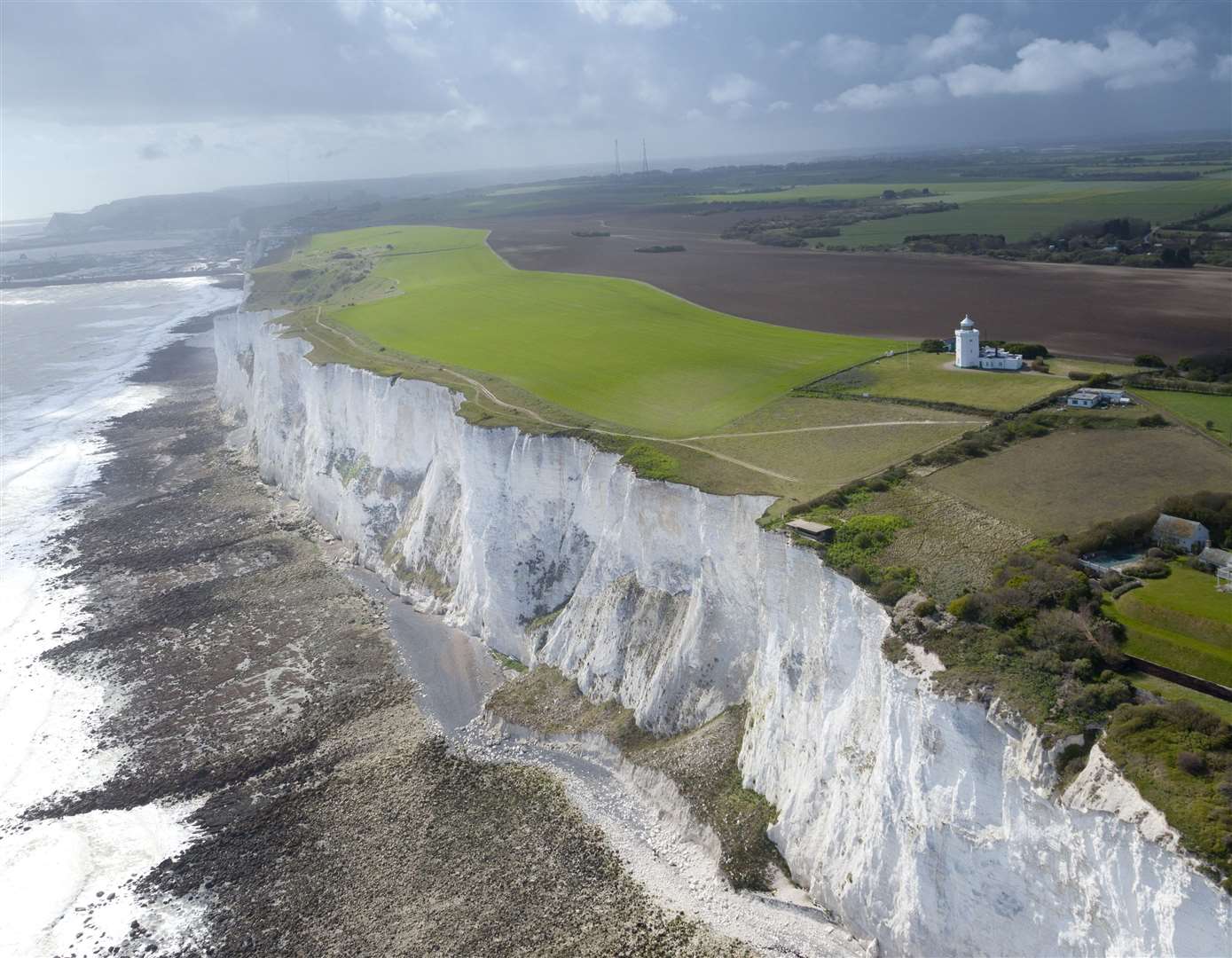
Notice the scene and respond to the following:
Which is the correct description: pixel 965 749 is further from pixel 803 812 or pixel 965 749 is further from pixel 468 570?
pixel 468 570

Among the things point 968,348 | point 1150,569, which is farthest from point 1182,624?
point 968,348

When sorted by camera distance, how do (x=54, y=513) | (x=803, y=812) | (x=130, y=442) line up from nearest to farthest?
(x=803, y=812) < (x=54, y=513) < (x=130, y=442)

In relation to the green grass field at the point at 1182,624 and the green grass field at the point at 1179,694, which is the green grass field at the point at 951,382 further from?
the green grass field at the point at 1179,694

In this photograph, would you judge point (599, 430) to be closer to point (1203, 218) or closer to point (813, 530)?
point (813, 530)

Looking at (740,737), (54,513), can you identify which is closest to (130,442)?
(54,513)

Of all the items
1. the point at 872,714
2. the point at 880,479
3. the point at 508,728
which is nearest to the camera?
the point at 872,714

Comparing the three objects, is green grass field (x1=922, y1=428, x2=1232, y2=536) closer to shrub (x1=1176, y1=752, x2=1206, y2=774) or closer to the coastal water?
shrub (x1=1176, y1=752, x2=1206, y2=774)

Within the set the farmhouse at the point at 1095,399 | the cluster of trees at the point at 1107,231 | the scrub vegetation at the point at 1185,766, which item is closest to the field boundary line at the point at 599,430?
the farmhouse at the point at 1095,399
